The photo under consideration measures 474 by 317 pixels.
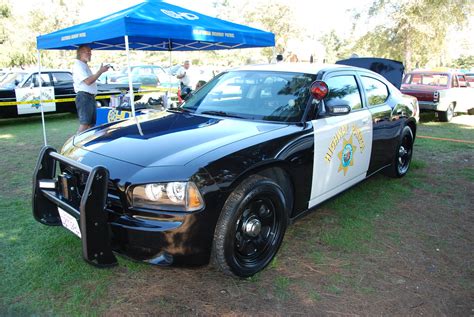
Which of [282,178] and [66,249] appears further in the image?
[66,249]

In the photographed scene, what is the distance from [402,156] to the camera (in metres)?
5.23

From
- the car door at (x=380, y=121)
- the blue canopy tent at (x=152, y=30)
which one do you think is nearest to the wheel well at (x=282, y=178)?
the car door at (x=380, y=121)

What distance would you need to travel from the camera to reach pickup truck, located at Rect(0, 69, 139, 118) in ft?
31.8

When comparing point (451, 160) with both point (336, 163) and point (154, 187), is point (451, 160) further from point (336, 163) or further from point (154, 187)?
point (154, 187)

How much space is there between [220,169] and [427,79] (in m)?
11.1

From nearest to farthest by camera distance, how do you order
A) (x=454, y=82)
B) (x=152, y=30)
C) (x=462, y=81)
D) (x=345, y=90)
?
1. (x=345, y=90)
2. (x=152, y=30)
3. (x=454, y=82)
4. (x=462, y=81)

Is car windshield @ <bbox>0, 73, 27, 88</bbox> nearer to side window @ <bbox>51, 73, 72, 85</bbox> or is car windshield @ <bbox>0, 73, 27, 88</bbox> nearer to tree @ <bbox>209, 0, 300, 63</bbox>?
side window @ <bbox>51, 73, 72, 85</bbox>

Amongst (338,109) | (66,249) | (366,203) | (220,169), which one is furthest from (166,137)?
(366,203)

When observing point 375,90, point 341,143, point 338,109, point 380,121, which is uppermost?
point 375,90

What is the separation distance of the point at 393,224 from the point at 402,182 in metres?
1.49

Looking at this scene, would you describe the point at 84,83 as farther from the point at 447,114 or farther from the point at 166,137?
the point at 447,114

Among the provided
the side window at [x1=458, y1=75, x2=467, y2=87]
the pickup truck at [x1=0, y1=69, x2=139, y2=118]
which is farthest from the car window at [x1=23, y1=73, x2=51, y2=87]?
the side window at [x1=458, y1=75, x2=467, y2=87]

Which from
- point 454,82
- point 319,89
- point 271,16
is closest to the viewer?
point 319,89

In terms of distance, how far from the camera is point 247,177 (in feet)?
8.68
